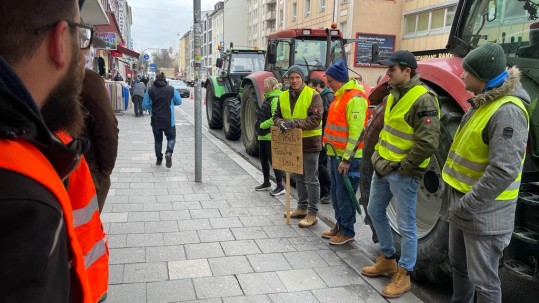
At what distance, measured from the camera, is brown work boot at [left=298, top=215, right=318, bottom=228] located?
495cm

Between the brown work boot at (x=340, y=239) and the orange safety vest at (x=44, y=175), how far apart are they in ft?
12.0

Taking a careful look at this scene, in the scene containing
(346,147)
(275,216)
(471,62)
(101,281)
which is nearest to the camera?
(101,281)

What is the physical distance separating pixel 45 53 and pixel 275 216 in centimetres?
456

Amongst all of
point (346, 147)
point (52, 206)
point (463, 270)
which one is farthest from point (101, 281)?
point (346, 147)

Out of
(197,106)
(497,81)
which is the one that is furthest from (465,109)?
(197,106)

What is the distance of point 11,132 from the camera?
837 millimetres

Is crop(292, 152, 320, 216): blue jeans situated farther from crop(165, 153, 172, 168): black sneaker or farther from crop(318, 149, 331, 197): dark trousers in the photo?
crop(165, 153, 172, 168): black sneaker

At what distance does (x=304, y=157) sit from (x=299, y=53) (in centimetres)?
425

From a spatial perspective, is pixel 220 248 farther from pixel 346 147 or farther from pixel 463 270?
pixel 463 270

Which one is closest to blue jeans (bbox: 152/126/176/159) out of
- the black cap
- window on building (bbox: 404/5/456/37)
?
the black cap

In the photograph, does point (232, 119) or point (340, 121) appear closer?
point (340, 121)

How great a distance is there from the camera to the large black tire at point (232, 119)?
35.6 feet

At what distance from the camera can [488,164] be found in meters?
2.45

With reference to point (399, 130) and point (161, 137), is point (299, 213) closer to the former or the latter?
point (399, 130)
